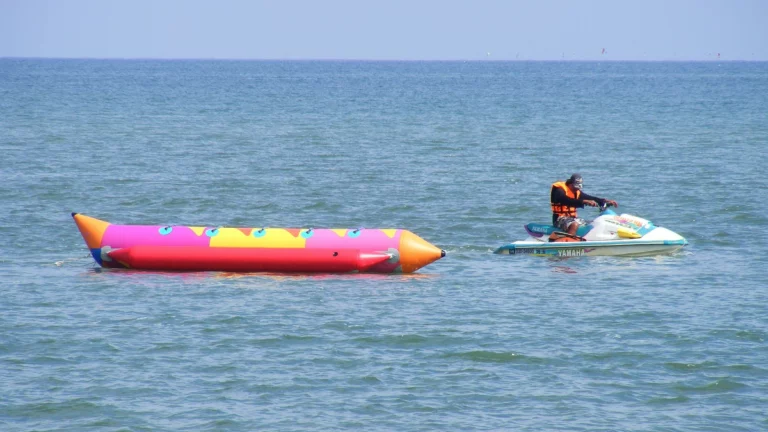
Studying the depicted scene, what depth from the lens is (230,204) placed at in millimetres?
25203

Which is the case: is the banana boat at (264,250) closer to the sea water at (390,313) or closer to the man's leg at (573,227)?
the sea water at (390,313)

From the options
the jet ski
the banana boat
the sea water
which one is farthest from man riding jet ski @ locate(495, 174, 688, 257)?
the banana boat

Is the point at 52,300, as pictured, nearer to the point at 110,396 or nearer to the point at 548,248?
the point at 110,396

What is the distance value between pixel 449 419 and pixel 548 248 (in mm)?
8274

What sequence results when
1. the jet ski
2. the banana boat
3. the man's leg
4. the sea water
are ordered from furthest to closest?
1. the man's leg
2. the jet ski
3. the banana boat
4. the sea water

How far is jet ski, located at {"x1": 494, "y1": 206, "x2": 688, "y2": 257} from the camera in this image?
19.0 m

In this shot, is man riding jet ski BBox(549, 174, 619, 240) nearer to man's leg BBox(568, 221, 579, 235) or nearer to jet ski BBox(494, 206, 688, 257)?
man's leg BBox(568, 221, 579, 235)

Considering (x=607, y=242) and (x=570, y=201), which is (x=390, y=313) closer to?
(x=607, y=242)

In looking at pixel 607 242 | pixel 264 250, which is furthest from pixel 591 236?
pixel 264 250

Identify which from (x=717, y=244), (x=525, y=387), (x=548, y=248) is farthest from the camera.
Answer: (x=717, y=244)

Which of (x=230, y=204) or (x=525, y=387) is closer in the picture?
(x=525, y=387)

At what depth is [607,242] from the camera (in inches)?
747

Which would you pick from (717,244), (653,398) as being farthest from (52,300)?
(717,244)

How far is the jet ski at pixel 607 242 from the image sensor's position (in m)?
19.0
